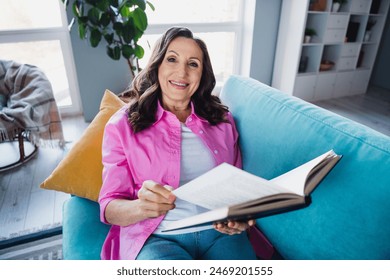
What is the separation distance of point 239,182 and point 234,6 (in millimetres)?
3566

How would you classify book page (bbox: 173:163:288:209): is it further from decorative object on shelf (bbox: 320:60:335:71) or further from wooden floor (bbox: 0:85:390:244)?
decorative object on shelf (bbox: 320:60:335:71)

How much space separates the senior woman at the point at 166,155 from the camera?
2.71ft

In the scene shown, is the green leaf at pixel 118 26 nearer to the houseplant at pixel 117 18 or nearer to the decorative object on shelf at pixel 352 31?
the houseplant at pixel 117 18

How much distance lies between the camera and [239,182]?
0.49 m

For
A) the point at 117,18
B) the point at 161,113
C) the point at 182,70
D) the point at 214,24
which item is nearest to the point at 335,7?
the point at 214,24

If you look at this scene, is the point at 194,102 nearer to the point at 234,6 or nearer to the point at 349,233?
the point at 349,233

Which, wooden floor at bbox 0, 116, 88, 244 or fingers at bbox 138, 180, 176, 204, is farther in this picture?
wooden floor at bbox 0, 116, 88, 244

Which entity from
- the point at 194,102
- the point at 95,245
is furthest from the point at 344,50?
the point at 95,245

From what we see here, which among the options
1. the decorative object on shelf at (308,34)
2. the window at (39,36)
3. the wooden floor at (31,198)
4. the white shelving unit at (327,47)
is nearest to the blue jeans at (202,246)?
the wooden floor at (31,198)

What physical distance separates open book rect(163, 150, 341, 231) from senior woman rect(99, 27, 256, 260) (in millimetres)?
→ 171

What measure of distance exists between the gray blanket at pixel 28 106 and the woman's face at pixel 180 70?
146cm

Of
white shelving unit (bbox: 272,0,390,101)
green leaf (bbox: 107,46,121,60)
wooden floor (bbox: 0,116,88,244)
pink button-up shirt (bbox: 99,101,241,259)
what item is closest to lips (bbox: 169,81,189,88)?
pink button-up shirt (bbox: 99,101,241,259)

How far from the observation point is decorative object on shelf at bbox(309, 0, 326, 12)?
3435 mm

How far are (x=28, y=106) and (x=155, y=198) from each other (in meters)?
1.77
